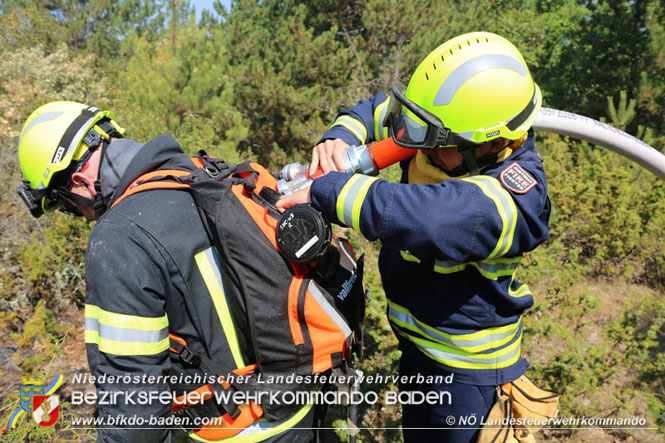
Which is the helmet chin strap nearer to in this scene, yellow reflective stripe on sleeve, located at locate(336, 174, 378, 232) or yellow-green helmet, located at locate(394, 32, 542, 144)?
yellow reflective stripe on sleeve, located at locate(336, 174, 378, 232)

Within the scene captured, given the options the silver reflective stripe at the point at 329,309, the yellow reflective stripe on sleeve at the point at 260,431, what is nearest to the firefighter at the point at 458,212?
the silver reflective stripe at the point at 329,309

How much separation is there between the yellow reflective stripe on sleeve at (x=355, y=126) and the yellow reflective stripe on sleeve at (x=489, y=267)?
80 centimetres

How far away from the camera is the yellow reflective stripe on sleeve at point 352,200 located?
1417 mm

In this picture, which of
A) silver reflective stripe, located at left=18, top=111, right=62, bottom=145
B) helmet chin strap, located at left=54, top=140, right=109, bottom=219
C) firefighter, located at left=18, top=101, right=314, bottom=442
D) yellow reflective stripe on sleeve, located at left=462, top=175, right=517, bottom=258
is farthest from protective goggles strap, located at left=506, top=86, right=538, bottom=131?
silver reflective stripe, located at left=18, top=111, right=62, bottom=145

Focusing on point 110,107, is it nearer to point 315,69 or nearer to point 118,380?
point 315,69

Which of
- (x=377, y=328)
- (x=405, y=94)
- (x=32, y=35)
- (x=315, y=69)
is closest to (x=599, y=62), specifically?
(x=315, y=69)

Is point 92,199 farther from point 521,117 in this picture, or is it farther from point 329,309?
point 521,117

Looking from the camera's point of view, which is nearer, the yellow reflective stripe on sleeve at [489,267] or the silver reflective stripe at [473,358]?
the yellow reflective stripe on sleeve at [489,267]

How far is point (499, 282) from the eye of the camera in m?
1.66

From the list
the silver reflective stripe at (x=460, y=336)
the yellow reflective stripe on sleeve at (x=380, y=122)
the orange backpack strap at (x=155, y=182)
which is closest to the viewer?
the orange backpack strap at (x=155, y=182)

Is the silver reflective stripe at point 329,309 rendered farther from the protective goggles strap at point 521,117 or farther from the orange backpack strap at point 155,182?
the protective goggles strap at point 521,117

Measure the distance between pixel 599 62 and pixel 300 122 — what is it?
8.32 metres

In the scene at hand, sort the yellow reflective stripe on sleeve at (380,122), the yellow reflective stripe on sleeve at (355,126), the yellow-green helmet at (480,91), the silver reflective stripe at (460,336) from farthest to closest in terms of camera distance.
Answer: the yellow reflective stripe on sleeve at (380,122), the yellow reflective stripe on sleeve at (355,126), the silver reflective stripe at (460,336), the yellow-green helmet at (480,91)

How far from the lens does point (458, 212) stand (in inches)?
51.1
